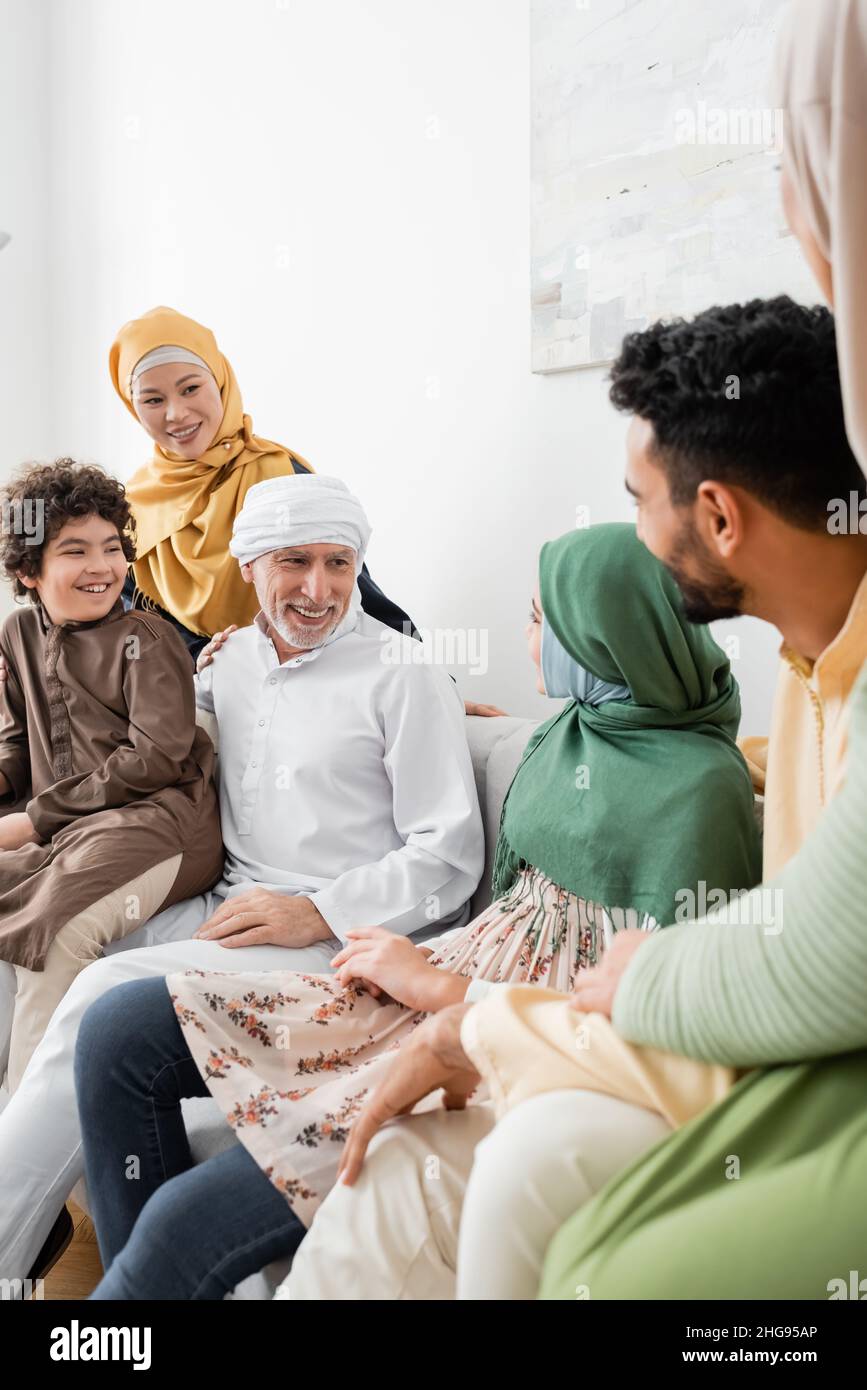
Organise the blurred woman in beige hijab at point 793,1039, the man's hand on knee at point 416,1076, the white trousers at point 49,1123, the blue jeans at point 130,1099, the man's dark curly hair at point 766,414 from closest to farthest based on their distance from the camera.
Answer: the blurred woman in beige hijab at point 793,1039 < the man's dark curly hair at point 766,414 < the man's hand on knee at point 416,1076 < the blue jeans at point 130,1099 < the white trousers at point 49,1123

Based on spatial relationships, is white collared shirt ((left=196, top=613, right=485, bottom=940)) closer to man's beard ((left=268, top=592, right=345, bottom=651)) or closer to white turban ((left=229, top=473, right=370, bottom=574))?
man's beard ((left=268, top=592, right=345, bottom=651))

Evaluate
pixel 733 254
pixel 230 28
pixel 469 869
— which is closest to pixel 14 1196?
pixel 469 869

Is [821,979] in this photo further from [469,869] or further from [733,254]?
[733,254]

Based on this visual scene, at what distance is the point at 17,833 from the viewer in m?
2.21

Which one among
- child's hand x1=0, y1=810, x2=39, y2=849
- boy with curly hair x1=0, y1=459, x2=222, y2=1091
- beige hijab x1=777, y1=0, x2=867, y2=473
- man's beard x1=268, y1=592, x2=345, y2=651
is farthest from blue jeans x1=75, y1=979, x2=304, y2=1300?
beige hijab x1=777, y1=0, x2=867, y2=473

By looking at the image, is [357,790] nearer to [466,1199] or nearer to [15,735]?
[15,735]

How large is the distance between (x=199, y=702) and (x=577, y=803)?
108 cm

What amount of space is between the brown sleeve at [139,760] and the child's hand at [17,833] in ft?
0.06

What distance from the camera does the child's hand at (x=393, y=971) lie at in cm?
148

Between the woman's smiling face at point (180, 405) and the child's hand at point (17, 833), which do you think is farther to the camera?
the woman's smiling face at point (180, 405)

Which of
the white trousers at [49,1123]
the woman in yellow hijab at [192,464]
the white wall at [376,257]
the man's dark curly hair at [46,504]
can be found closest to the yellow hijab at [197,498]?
the woman in yellow hijab at [192,464]

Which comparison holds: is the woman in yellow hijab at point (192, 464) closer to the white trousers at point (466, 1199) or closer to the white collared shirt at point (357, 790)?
the white collared shirt at point (357, 790)

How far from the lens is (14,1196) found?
1.68 m

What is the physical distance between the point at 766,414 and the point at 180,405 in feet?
6.82
